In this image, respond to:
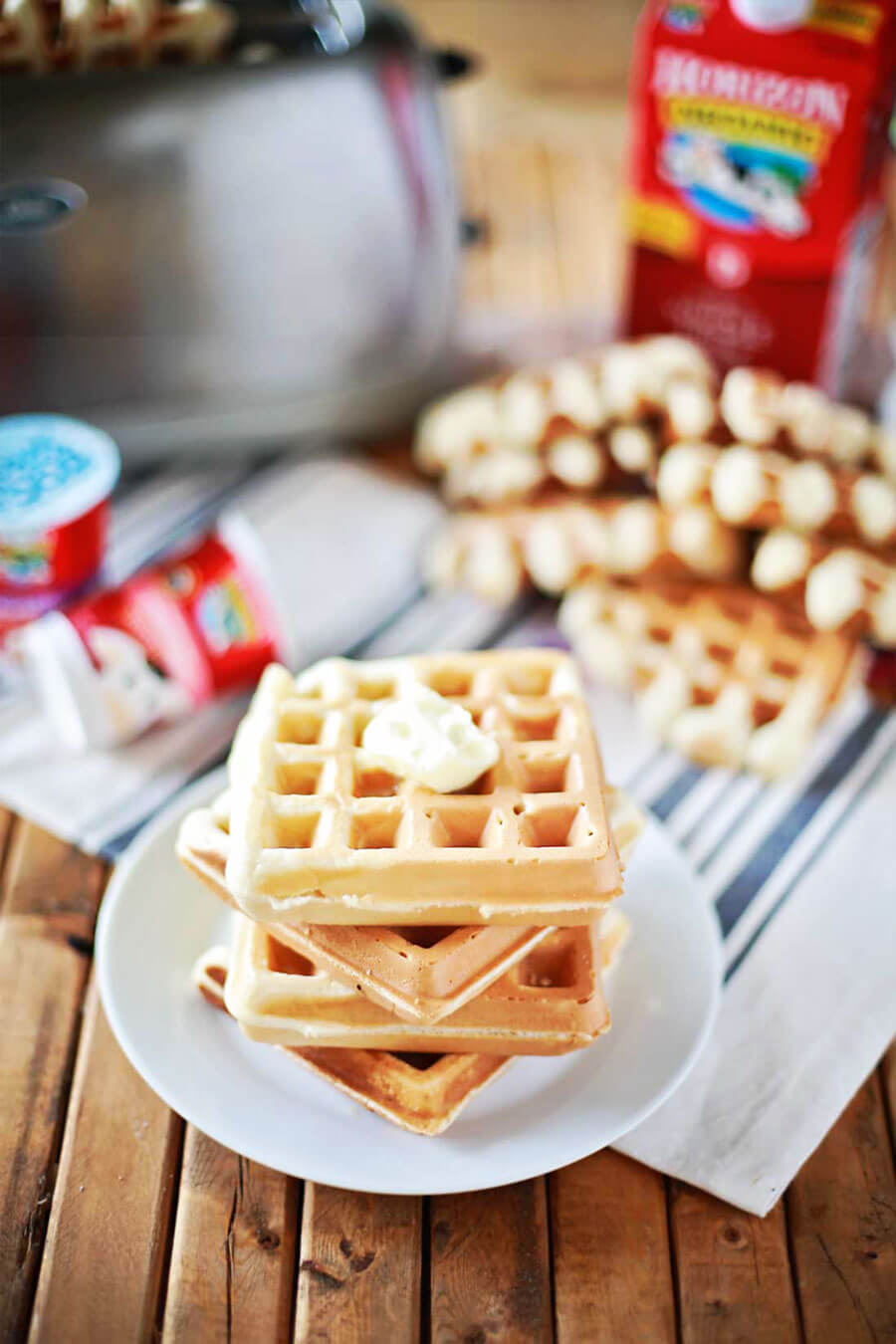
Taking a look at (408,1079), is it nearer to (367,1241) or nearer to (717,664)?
(367,1241)

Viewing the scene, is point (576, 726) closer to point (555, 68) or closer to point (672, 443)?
point (672, 443)

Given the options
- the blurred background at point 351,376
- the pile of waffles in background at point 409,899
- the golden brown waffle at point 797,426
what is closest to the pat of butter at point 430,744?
the pile of waffles in background at point 409,899

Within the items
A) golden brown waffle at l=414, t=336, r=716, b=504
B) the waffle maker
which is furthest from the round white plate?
the waffle maker

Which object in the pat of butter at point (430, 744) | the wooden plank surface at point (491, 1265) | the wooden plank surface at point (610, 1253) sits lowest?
the wooden plank surface at point (610, 1253)

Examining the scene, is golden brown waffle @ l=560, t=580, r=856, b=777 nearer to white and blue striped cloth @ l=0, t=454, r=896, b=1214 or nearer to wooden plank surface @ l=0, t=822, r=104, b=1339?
white and blue striped cloth @ l=0, t=454, r=896, b=1214

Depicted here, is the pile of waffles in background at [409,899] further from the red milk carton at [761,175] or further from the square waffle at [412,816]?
the red milk carton at [761,175]

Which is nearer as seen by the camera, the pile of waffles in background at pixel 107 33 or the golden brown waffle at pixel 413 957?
the golden brown waffle at pixel 413 957
